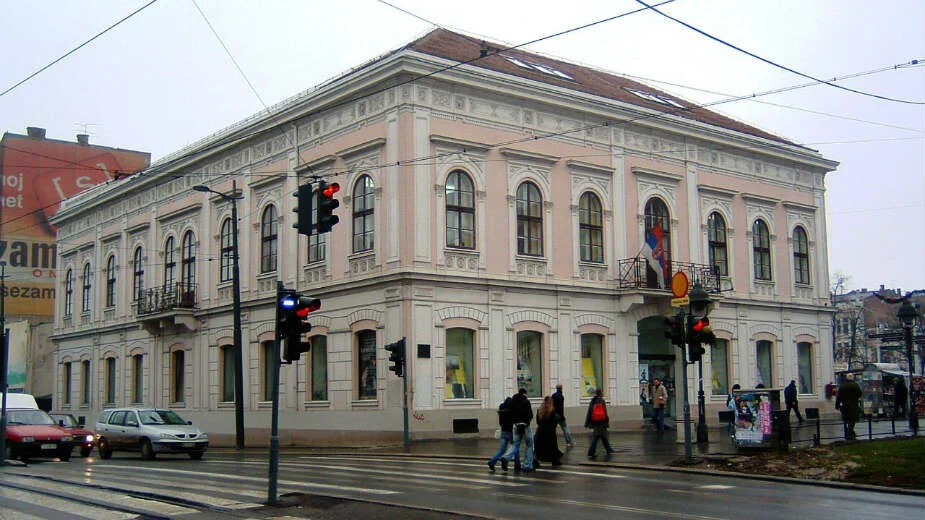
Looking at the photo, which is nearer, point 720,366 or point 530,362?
point 530,362

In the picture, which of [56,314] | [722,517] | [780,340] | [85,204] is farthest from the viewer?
[56,314]

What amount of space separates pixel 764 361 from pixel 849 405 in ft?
55.9

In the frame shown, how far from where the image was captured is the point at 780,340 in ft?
144

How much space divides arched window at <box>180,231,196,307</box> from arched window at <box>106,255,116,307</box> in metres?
7.69

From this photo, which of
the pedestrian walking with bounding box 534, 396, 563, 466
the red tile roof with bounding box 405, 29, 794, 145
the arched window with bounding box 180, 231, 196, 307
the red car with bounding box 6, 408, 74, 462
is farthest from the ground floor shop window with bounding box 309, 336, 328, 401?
the pedestrian walking with bounding box 534, 396, 563, 466

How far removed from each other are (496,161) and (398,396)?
8564mm

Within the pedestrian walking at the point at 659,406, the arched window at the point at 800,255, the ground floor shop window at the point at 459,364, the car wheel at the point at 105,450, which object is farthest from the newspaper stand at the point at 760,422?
the arched window at the point at 800,255

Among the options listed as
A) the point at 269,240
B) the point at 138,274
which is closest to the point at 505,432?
the point at 269,240

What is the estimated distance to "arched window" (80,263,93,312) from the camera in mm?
54125

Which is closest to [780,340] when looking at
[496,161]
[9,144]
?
[496,161]

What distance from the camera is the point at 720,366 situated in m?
41.7

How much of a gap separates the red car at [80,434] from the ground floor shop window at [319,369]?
741 centimetres

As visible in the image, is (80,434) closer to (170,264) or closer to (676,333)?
(170,264)

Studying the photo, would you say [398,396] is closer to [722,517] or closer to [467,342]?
[467,342]
